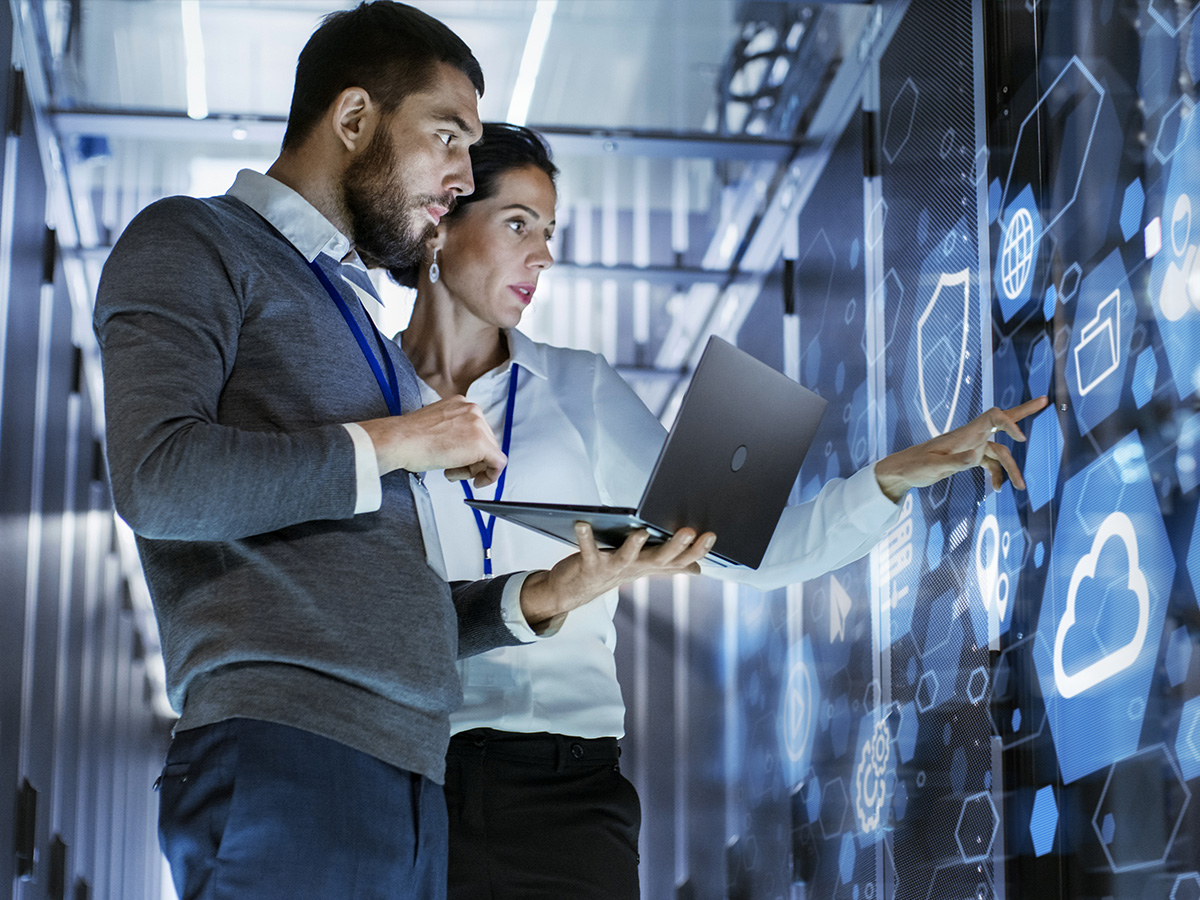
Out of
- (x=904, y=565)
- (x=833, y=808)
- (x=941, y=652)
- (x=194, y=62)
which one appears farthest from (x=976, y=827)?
(x=194, y=62)

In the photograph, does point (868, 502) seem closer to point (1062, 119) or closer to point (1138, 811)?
point (1138, 811)

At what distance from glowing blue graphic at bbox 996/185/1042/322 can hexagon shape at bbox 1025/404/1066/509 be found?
0.21m

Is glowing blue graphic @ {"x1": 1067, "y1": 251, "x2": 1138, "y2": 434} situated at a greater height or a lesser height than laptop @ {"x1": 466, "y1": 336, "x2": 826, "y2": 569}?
greater

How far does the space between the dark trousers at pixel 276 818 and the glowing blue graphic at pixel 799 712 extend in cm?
234

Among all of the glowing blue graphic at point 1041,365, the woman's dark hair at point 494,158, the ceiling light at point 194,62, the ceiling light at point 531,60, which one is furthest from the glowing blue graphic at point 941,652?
the ceiling light at point 194,62

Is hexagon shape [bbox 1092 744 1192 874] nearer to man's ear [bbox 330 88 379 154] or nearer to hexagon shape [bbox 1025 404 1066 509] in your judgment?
hexagon shape [bbox 1025 404 1066 509]

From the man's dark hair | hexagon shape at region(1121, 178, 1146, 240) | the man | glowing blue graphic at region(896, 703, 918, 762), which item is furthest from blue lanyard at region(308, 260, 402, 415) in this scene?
glowing blue graphic at region(896, 703, 918, 762)

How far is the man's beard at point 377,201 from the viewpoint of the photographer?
1573 millimetres

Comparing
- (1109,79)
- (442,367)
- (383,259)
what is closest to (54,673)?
(442,367)

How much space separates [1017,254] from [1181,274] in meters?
0.58

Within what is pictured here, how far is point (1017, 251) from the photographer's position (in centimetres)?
223

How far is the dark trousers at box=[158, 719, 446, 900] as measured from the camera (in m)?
1.25

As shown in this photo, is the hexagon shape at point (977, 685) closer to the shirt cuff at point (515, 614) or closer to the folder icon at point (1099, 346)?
the folder icon at point (1099, 346)

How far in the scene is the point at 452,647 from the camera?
140cm
